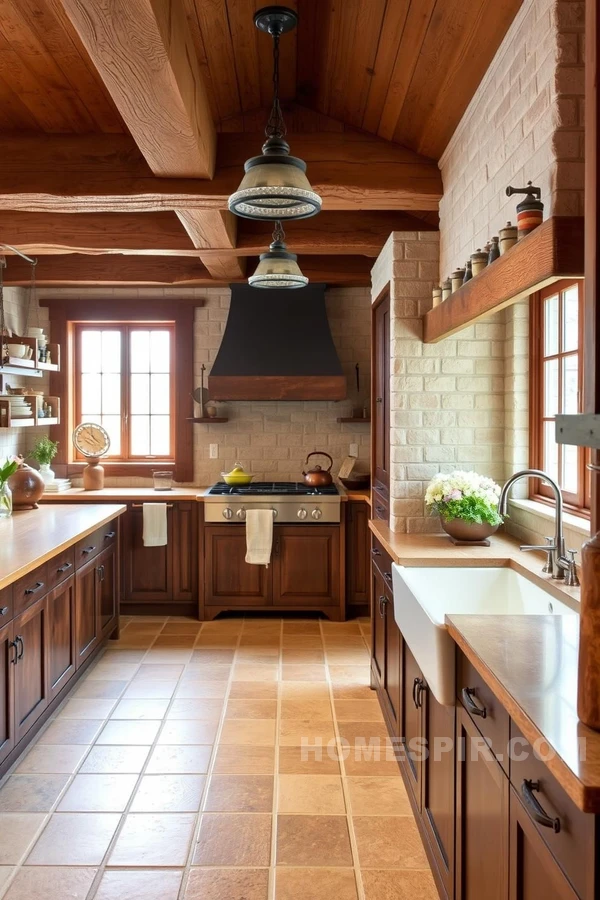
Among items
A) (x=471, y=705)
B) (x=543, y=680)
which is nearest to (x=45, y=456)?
(x=471, y=705)

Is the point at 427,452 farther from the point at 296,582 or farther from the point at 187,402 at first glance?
the point at 187,402

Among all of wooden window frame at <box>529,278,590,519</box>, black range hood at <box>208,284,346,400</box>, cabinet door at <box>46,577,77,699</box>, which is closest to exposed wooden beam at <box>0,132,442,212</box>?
wooden window frame at <box>529,278,590,519</box>

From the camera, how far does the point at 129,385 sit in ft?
19.5

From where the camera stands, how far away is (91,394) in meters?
5.96

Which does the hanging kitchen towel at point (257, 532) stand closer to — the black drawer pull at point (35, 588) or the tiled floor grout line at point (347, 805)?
the tiled floor grout line at point (347, 805)

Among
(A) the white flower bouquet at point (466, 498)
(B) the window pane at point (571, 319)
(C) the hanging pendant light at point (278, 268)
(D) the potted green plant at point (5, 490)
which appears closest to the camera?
Result: (B) the window pane at point (571, 319)

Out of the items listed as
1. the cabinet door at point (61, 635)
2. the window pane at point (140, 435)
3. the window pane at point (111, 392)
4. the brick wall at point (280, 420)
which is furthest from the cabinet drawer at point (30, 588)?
the window pane at point (111, 392)

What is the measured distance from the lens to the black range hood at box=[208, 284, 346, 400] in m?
5.41

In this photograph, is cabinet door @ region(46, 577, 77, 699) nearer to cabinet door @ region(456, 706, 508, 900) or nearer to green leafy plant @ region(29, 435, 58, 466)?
green leafy plant @ region(29, 435, 58, 466)

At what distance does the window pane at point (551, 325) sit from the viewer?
3.12m

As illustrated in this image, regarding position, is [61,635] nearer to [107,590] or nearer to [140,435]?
[107,590]

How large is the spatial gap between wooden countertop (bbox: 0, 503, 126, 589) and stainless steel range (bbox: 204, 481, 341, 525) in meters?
0.79

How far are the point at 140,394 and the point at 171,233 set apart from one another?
6.61 feet

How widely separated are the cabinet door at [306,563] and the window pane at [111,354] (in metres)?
2.12
